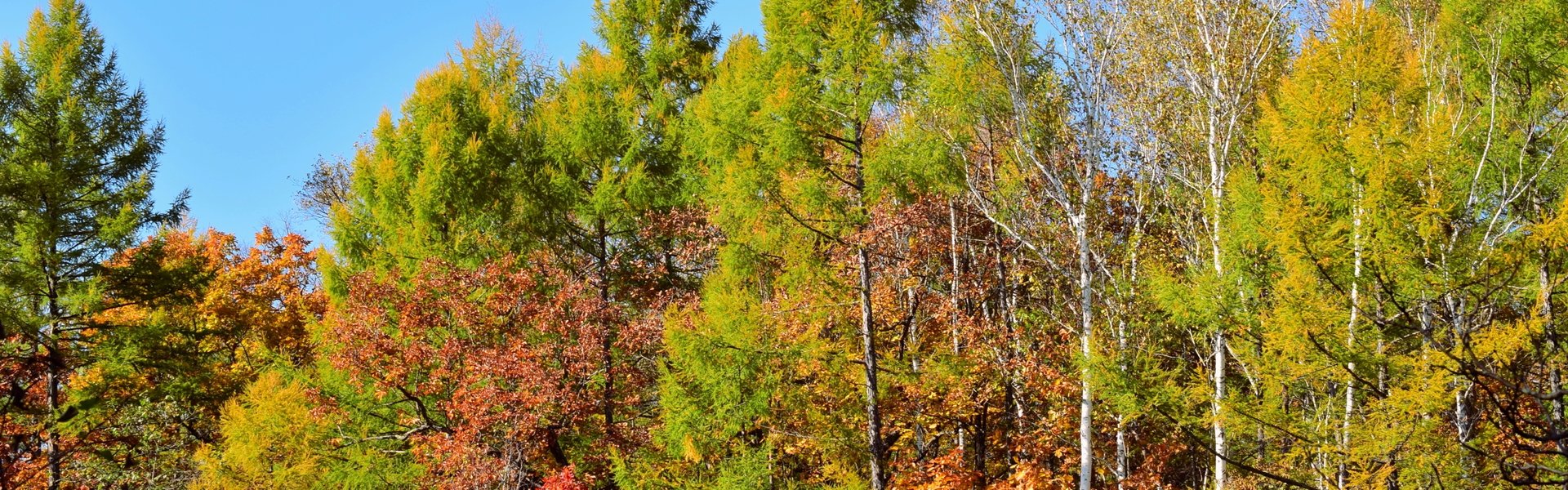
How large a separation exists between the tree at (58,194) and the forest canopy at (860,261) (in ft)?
0.21

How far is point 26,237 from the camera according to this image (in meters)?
16.0

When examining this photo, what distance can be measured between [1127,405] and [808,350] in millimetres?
3257

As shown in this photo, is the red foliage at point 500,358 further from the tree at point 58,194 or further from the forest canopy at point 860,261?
the tree at point 58,194

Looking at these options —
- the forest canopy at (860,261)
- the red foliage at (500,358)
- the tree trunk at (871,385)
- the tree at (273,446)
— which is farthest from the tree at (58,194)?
the tree trunk at (871,385)

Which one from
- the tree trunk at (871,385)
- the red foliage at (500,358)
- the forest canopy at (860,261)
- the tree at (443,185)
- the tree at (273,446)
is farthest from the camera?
the tree at (443,185)

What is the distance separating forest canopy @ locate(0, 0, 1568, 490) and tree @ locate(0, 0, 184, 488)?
64 mm

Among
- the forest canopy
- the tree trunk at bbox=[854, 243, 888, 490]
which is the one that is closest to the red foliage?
the forest canopy

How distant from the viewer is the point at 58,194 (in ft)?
53.3

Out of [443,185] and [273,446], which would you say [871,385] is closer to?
[443,185]

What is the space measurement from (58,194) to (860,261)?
12.0 metres

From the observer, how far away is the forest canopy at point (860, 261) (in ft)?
30.9

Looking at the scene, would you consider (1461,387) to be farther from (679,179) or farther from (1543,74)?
(679,179)

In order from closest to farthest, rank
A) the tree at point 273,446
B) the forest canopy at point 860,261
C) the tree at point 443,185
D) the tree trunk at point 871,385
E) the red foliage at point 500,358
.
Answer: the forest canopy at point 860,261, the tree trunk at point 871,385, the red foliage at point 500,358, the tree at point 273,446, the tree at point 443,185

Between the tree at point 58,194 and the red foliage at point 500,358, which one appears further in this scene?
the tree at point 58,194
